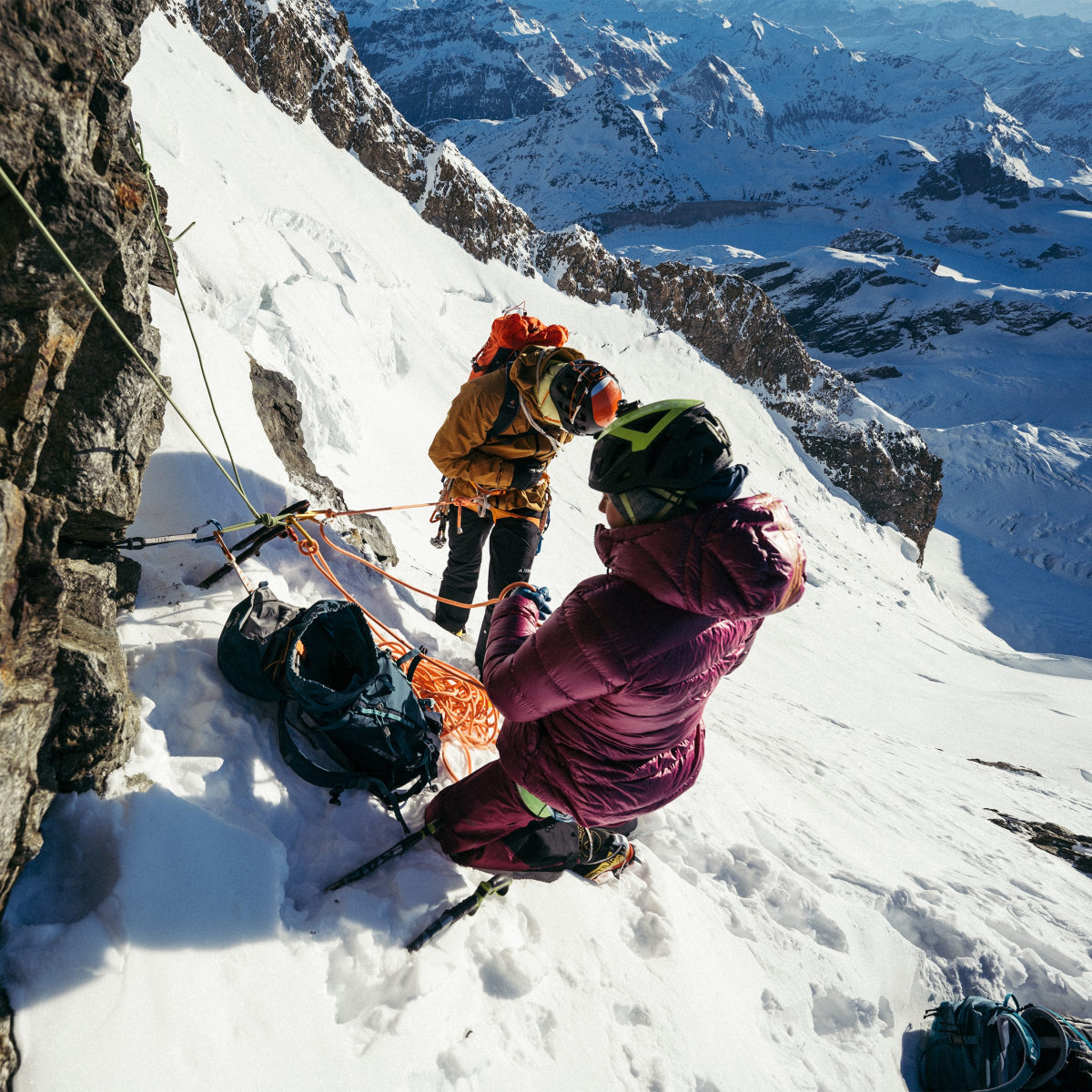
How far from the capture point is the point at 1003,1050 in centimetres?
225

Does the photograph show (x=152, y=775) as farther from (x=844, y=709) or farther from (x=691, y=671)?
(x=844, y=709)

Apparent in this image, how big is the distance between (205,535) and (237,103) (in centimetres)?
1763

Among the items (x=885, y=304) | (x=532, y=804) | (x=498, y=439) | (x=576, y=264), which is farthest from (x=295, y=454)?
(x=885, y=304)

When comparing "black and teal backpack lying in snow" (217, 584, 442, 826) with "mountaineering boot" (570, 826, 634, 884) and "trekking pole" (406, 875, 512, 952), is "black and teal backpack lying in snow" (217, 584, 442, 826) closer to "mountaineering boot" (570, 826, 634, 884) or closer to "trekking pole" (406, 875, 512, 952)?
"trekking pole" (406, 875, 512, 952)

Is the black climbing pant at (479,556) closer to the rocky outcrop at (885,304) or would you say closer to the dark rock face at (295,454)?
the dark rock face at (295,454)

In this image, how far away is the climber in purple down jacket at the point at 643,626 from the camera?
1.56 m

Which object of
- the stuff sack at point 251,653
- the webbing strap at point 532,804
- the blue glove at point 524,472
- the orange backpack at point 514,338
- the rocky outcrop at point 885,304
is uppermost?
the orange backpack at point 514,338

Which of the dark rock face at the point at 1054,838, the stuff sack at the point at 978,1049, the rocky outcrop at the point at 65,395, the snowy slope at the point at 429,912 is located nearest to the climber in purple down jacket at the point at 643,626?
the snowy slope at the point at 429,912

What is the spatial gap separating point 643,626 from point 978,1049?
2.33m

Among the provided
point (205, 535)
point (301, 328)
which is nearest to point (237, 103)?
point (301, 328)

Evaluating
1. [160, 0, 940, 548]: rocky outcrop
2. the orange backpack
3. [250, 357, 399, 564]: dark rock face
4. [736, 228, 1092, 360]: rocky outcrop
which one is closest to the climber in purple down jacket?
the orange backpack

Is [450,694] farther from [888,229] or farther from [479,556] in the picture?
[888,229]

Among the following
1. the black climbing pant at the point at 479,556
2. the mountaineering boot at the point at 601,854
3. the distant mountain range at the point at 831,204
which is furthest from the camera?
the distant mountain range at the point at 831,204

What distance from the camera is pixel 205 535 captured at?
3.04 m
